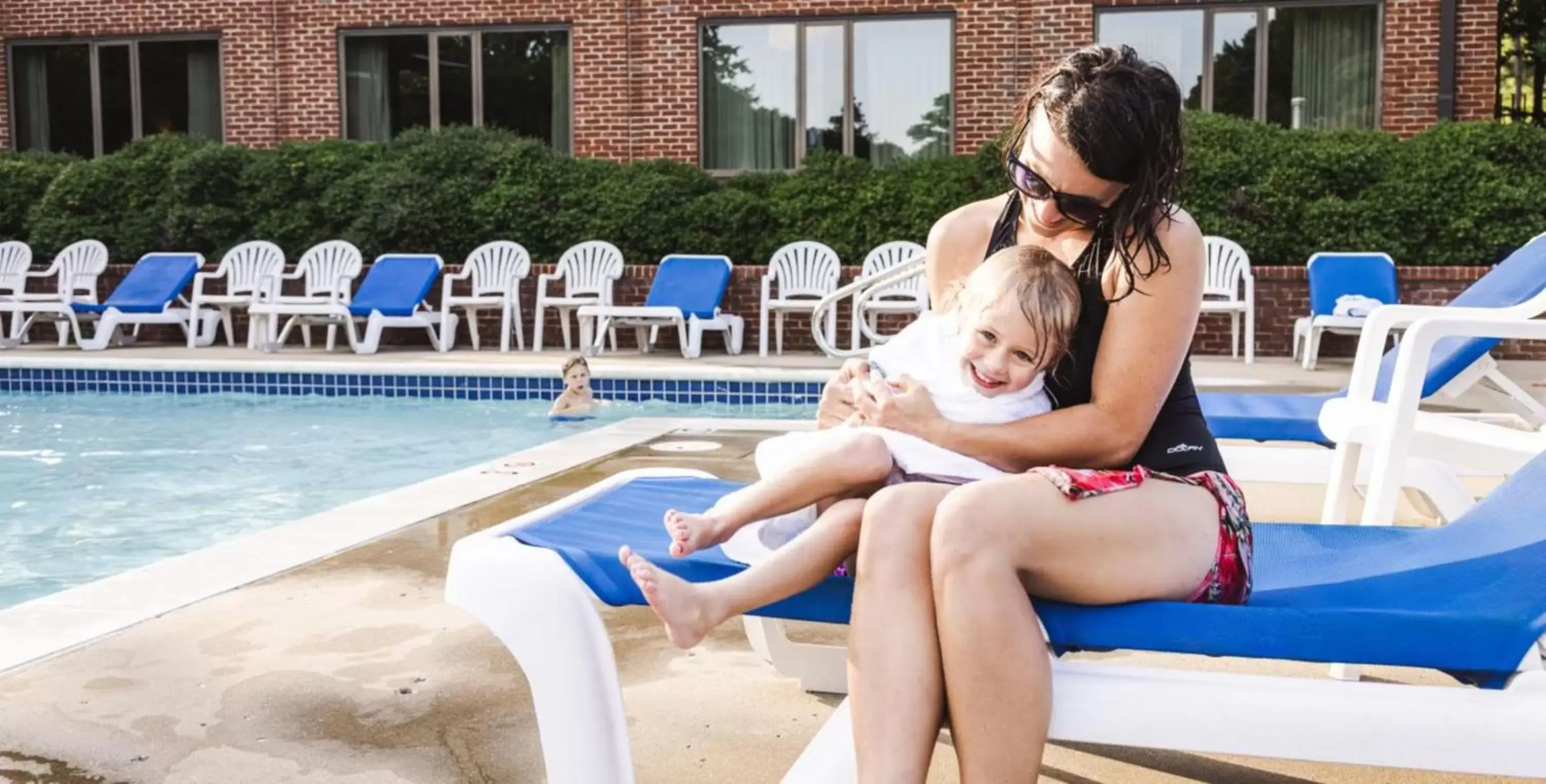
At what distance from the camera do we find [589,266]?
1159 centimetres

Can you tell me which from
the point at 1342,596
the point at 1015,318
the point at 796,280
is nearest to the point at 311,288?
the point at 796,280

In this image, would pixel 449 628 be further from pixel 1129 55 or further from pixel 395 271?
pixel 395 271

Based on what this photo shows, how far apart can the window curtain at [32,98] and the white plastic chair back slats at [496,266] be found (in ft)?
21.0

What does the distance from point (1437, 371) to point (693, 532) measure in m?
2.44

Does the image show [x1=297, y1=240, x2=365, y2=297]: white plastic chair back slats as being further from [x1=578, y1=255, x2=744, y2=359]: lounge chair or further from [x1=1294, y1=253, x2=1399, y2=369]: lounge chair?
[x1=1294, y1=253, x2=1399, y2=369]: lounge chair

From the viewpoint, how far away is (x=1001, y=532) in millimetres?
1720

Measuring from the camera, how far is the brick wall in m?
10.4

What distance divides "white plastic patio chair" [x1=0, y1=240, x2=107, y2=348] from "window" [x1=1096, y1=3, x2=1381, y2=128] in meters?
8.99

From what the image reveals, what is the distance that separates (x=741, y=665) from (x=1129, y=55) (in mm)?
1507

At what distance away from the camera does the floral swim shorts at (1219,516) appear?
1.82 m

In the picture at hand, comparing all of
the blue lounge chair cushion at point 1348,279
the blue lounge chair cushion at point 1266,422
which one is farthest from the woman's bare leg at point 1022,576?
the blue lounge chair cushion at point 1348,279

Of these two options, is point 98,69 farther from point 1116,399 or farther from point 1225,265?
point 1116,399

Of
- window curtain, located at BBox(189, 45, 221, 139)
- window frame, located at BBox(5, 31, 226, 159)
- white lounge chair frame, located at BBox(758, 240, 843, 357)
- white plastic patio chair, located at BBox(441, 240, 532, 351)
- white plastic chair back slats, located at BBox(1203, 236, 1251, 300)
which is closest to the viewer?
white plastic chair back slats, located at BBox(1203, 236, 1251, 300)

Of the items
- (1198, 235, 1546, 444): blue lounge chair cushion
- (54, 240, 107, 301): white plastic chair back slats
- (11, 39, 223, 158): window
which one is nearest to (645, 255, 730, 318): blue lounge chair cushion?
(54, 240, 107, 301): white plastic chair back slats
